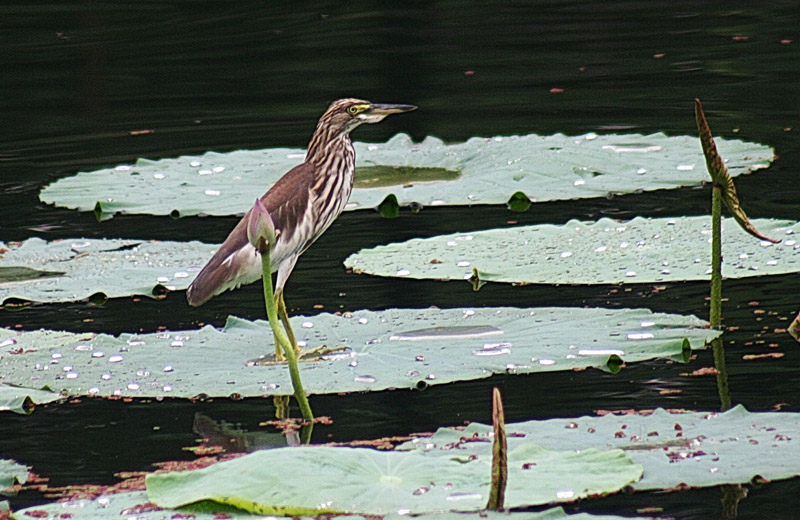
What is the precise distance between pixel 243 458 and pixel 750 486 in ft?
3.81

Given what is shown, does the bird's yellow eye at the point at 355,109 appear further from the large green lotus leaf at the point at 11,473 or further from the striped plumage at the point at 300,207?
the large green lotus leaf at the point at 11,473

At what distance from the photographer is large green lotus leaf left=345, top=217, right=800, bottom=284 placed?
540cm

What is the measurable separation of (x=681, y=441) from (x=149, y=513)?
49.4 inches

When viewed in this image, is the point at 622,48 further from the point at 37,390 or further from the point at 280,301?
the point at 37,390

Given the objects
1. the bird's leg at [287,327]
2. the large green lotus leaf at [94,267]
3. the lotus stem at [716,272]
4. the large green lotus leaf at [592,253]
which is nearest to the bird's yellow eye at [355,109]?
the large green lotus leaf at [592,253]

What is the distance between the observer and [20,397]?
4.32 m

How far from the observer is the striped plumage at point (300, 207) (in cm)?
511

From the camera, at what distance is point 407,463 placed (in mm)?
3189

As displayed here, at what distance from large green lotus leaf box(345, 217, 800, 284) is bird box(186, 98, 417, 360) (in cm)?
41

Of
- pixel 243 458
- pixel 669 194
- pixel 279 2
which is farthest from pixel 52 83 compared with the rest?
pixel 243 458

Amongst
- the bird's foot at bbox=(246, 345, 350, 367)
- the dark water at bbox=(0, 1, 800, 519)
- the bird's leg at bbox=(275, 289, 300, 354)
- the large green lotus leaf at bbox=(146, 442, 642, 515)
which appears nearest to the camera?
the large green lotus leaf at bbox=(146, 442, 642, 515)

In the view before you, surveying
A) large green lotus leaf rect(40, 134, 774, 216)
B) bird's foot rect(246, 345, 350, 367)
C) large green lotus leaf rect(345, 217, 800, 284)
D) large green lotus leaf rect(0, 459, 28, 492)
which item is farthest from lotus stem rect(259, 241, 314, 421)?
large green lotus leaf rect(40, 134, 774, 216)

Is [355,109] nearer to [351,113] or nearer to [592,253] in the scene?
[351,113]

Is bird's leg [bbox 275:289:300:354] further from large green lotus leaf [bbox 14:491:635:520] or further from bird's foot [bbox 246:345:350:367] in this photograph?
large green lotus leaf [bbox 14:491:635:520]
